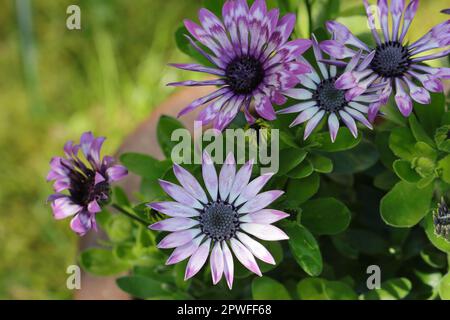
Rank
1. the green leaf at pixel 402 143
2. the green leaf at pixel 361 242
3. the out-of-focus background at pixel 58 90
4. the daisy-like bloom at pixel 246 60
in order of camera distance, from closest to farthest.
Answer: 1. the daisy-like bloom at pixel 246 60
2. the green leaf at pixel 402 143
3. the green leaf at pixel 361 242
4. the out-of-focus background at pixel 58 90

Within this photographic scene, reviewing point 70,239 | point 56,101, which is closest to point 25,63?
point 56,101

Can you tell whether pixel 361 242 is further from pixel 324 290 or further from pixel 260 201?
pixel 260 201

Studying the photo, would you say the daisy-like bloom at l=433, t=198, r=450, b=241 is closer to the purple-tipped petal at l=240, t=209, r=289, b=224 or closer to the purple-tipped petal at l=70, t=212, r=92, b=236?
the purple-tipped petal at l=240, t=209, r=289, b=224

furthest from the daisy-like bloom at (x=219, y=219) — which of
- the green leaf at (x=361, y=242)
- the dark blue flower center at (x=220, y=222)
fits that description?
the green leaf at (x=361, y=242)

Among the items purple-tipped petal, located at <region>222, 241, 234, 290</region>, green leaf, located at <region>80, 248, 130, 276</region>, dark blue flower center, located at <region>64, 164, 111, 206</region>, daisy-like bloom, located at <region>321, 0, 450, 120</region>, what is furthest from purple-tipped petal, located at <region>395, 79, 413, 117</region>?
green leaf, located at <region>80, 248, 130, 276</region>

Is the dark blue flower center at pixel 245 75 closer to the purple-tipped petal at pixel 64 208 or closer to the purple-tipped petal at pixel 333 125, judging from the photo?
the purple-tipped petal at pixel 333 125

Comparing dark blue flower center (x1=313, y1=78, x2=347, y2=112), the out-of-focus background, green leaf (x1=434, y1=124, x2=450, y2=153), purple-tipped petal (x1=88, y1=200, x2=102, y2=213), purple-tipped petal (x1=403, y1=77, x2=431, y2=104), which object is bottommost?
purple-tipped petal (x1=88, y1=200, x2=102, y2=213)

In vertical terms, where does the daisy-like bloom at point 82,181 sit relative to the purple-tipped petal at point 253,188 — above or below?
above
